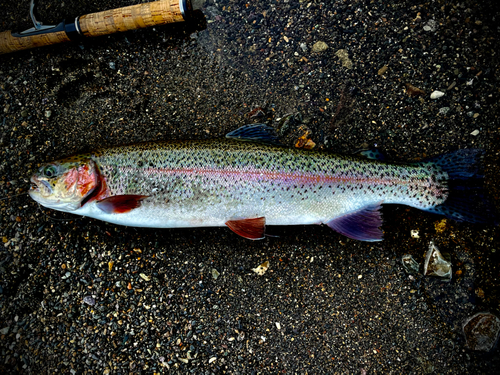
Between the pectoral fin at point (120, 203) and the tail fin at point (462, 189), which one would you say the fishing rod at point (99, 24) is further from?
the tail fin at point (462, 189)

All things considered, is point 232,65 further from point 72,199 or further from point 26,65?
point 26,65

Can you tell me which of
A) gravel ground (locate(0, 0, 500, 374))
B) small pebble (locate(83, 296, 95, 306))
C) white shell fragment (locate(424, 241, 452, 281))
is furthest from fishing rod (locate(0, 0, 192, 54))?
white shell fragment (locate(424, 241, 452, 281))

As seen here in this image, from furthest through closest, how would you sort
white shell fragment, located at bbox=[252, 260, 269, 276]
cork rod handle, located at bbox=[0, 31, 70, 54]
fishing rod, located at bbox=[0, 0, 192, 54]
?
cork rod handle, located at bbox=[0, 31, 70, 54]
fishing rod, located at bbox=[0, 0, 192, 54]
white shell fragment, located at bbox=[252, 260, 269, 276]

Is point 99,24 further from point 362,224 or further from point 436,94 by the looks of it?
point 436,94

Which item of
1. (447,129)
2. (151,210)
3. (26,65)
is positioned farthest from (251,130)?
(26,65)

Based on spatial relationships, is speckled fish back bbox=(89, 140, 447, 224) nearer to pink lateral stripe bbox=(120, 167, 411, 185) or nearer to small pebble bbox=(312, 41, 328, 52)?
pink lateral stripe bbox=(120, 167, 411, 185)

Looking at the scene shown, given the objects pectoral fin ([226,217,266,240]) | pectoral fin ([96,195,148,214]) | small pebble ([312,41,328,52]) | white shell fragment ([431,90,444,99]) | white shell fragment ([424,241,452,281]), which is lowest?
white shell fragment ([424,241,452,281])
